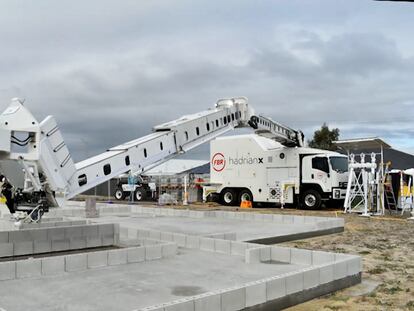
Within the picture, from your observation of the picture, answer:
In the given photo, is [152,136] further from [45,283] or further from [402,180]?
[402,180]

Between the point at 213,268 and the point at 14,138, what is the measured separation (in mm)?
4173

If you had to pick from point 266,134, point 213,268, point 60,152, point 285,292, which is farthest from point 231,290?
point 266,134

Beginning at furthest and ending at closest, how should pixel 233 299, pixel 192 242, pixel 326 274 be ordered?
pixel 192 242 → pixel 326 274 → pixel 233 299

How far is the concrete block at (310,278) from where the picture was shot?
6.72 m

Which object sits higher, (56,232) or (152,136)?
(152,136)

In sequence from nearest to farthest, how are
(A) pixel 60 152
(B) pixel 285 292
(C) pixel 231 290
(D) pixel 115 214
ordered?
(C) pixel 231 290 < (B) pixel 285 292 < (A) pixel 60 152 < (D) pixel 115 214

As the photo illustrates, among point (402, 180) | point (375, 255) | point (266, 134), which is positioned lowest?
point (375, 255)

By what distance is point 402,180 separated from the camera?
21.6m

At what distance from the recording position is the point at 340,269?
7383 mm

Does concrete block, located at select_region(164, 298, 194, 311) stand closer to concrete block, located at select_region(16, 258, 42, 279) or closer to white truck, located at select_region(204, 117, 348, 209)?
concrete block, located at select_region(16, 258, 42, 279)

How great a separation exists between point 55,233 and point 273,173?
16618 mm

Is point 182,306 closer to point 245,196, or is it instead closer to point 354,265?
point 354,265

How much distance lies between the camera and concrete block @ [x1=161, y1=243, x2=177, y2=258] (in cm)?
920

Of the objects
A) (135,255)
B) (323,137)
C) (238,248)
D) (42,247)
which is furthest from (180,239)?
(323,137)
